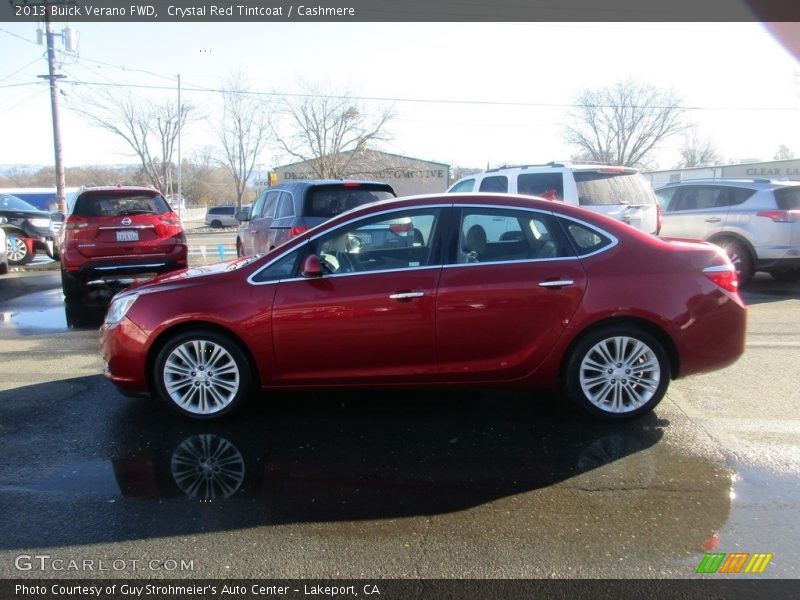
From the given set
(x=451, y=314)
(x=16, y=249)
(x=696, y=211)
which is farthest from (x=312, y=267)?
(x=16, y=249)

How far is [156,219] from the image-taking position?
9172 mm

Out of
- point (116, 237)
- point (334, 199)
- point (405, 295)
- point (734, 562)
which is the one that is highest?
point (334, 199)

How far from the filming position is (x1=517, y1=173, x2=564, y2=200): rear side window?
8.84 meters

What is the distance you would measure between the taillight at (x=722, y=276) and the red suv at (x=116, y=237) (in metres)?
7.78

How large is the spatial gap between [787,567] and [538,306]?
2.01 metres

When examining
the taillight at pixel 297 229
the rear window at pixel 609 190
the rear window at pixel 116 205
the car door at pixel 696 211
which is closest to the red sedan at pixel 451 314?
the taillight at pixel 297 229

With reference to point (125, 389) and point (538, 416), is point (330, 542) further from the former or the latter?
point (125, 389)

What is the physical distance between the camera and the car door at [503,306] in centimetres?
408

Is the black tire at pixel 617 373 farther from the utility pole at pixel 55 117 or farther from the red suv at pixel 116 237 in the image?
the utility pole at pixel 55 117

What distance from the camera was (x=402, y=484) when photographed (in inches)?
134

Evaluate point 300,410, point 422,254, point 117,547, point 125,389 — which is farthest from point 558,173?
point 117,547

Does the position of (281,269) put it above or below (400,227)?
below

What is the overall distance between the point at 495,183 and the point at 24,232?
11629mm

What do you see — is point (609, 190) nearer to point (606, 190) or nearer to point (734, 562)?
point (606, 190)
